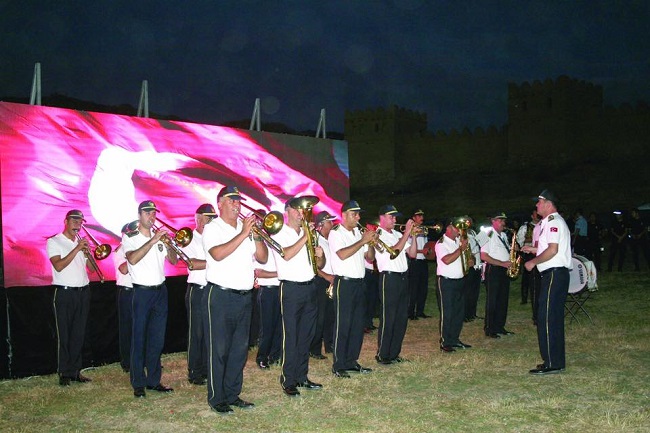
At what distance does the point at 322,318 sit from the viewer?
987cm

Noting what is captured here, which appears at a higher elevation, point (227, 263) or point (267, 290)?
point (227, 263)

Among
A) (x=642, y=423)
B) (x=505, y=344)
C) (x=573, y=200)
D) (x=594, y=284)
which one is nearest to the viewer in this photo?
(x=642, y=423)

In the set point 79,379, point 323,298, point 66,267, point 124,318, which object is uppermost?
point 66,267

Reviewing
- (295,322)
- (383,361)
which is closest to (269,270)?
(383,361)

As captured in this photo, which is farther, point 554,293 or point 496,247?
point 496,247

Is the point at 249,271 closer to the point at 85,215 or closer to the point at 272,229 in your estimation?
the point at 272,229

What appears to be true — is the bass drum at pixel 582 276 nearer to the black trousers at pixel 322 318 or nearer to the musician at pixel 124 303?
the black trousers at pixel 322 318

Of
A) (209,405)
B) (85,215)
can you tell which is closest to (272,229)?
(209,405)

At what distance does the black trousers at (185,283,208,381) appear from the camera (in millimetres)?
8234

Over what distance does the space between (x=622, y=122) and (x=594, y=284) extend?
4988 cm

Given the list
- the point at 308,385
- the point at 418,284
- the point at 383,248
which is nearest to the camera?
the point at 308,385

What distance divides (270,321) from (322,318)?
33.1 inches

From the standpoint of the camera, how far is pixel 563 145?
60844 millimetres

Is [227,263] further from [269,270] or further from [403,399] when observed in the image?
[269,270]
